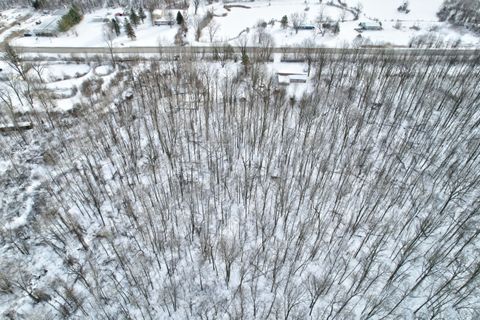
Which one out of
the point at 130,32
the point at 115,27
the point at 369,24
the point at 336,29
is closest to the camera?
the point at 130,32

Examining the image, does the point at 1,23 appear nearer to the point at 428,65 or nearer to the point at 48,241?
the point at 48,241

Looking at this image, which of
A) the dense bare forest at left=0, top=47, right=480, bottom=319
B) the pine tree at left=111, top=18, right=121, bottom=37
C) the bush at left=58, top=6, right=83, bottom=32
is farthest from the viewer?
the bush at left=58, top=6, right=83, bottom=32

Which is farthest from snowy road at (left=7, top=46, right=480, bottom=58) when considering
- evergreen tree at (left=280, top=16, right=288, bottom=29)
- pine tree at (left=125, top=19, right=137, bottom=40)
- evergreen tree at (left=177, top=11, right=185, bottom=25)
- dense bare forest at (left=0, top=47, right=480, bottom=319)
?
evergreen tree at (left=280, top=16, right=288, bottom=29)

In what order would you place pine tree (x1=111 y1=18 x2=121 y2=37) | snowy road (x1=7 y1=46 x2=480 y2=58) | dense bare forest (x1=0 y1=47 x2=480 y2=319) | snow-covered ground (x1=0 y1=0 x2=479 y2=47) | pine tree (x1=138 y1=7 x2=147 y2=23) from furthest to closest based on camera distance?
1. pine tree (x1=138 y1=7 x2=147 y2=23)
2. pine tree (x1=111 y1=18 x2=121 y2=37)
3. snow-covered ground (x1=0 y1=0 x2=479 y2=47)
4. snowy road (x1=7 y1=46 x2=480 y2=58)
5. dense bare forest (x1=0 y1=47 x2=480 y2=319)

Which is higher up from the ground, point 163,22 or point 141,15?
point 141,15

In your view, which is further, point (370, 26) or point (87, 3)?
point (87, 3)

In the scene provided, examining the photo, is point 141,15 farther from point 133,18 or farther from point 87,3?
point 87,3

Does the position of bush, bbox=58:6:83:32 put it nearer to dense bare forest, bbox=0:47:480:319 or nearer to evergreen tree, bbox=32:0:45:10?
evergreen tree, bbox=32:0:45:10

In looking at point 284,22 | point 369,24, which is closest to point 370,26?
point 369,24
